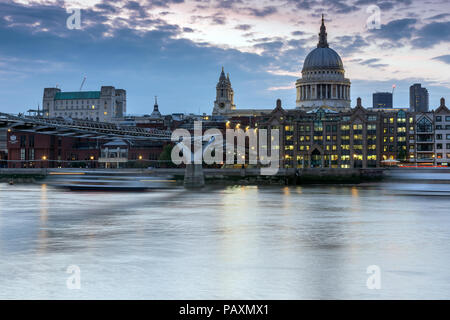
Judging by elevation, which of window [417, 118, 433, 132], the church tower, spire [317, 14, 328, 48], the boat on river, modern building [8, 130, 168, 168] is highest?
spire [317, 14, 328, 48]

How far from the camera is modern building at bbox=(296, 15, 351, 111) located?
151625mm

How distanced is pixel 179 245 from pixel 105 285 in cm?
557

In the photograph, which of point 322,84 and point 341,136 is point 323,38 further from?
point 341,136

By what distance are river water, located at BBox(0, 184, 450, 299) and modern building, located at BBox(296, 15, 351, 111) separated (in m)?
128

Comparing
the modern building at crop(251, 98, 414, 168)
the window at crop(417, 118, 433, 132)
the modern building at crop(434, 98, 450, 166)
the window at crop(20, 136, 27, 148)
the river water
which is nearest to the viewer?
the river water

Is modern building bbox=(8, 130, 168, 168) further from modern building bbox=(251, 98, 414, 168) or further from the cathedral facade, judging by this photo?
the cathedral facade

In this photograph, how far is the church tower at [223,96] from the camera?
540 ft

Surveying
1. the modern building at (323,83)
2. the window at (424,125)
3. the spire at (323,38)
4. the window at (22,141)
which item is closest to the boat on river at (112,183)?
the window at (22,141)

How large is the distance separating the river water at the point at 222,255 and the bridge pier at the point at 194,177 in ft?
100

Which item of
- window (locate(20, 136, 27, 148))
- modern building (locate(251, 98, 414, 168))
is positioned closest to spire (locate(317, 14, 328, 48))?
modern building (locate(251, 98, 414, 168))

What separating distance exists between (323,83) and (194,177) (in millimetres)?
101424

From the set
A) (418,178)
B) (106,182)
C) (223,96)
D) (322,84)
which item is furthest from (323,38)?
(106,182)

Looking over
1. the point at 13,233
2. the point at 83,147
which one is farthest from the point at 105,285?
the point at 83,147

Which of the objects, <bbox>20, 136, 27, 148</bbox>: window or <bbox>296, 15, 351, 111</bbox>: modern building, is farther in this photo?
<bbox>296, 15, 351, 111</bbox>: modern building
